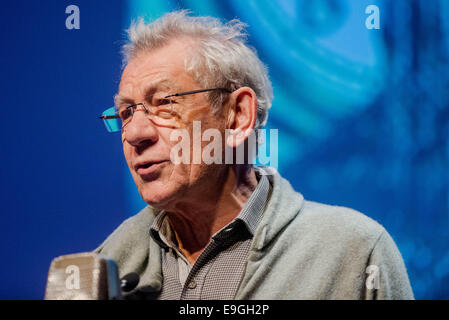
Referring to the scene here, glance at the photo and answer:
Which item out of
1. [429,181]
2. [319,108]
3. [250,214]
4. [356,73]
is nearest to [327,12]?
[356,73]

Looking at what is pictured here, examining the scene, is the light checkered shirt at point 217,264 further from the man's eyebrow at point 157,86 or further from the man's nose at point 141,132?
the man's eyebrow at point 157,86

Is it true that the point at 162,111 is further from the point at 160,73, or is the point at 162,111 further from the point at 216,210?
the point at 216,210

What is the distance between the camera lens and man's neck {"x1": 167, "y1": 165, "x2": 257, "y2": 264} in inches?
56.1

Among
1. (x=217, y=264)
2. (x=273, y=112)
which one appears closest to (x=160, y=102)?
(x=217, y=264)

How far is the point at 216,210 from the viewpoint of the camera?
1.44 m

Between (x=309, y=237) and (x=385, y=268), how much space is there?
223 mm

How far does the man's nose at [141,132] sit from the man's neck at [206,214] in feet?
0.76

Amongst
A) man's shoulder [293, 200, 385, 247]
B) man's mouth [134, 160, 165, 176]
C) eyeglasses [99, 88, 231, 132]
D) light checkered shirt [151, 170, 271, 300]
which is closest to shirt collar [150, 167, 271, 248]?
light checkered shirt [151, 170, 271, 300]

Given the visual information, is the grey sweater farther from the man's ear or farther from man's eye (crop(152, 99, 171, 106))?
man's eye (crop(152, 99, 171, 106))

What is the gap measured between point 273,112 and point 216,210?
2.04 ft

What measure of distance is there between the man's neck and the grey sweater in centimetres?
11

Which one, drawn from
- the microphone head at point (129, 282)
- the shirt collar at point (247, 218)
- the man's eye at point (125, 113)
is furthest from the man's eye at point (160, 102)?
the microphone head at point (129, 282)

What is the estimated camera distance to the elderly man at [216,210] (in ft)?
4.09
